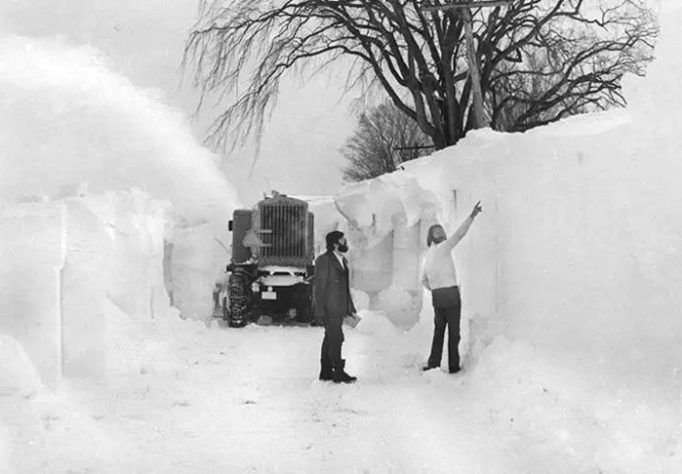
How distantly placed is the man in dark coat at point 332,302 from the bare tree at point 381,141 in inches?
1528

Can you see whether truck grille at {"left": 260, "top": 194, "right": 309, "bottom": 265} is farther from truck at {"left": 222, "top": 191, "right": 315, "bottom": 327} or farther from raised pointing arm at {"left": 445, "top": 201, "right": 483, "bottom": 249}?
raised pointing arm at {"left": 445, "top": 201, "right": 483, "bottom": 249}

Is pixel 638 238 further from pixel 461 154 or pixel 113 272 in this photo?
pixel 113 272

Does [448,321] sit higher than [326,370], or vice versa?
[448,321]

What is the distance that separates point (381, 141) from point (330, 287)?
46.4 m

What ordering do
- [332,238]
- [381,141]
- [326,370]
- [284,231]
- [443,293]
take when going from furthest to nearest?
[381,141]
[284,231]
[332,238]
[443,293]
[326,370]

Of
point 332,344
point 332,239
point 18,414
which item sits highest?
point 332,239

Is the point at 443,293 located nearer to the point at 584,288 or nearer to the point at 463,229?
the point at 463,229

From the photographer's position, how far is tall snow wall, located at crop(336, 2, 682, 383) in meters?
5.96

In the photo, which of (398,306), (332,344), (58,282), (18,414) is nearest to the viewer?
(18,414)

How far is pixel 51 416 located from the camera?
633 centimetres

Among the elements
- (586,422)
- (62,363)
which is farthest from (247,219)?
(586,422)

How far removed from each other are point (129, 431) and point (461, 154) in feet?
20.9

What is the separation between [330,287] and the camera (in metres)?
9.44

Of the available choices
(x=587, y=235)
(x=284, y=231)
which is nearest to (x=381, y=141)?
(x=284, y=231)
